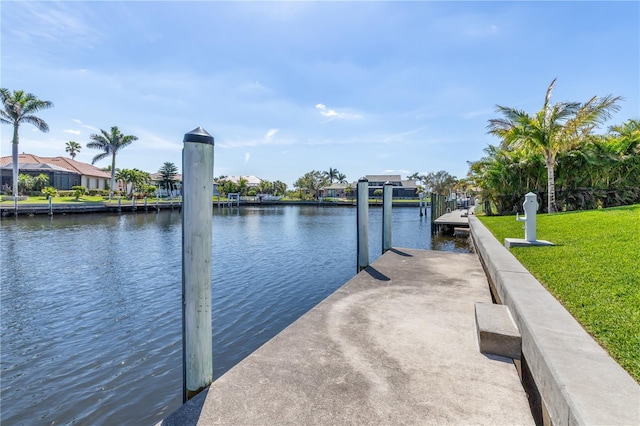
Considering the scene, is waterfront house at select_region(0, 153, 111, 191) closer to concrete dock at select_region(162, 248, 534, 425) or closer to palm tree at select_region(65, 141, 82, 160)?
palm tree at select_region(65, 141, 82, 160)

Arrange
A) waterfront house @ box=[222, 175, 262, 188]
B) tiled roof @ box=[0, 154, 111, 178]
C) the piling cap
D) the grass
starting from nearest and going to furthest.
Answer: the piling cap → the grass → tiled roof @ box=[0, 154, 111, 178] → waterfront house @ box=[222, 175, 262, 188]

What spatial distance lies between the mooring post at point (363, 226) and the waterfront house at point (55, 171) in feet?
204

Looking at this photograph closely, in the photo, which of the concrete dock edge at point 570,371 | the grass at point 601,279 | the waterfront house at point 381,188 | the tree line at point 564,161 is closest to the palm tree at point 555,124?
the tree line at point 564,161

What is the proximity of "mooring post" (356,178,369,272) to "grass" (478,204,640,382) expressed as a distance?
2.83m

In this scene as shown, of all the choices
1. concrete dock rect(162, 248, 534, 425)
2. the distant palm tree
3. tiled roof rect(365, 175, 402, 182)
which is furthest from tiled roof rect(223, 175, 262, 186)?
concrete dock rect(162, 248, 534, 425)

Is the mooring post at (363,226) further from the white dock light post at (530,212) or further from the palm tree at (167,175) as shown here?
the palm tree at (167,175)

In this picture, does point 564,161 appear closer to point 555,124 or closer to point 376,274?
point 555,124

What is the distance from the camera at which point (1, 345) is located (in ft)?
17.6

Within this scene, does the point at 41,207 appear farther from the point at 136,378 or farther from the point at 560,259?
the point at 560,259

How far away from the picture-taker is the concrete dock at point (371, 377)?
2189mm

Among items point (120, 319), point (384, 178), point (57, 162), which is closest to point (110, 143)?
point (57, 162)

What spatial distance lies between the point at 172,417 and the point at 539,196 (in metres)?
22.5

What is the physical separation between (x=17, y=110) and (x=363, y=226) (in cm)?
4588

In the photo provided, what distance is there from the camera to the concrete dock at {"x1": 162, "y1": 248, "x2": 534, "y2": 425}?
7.18 ft
